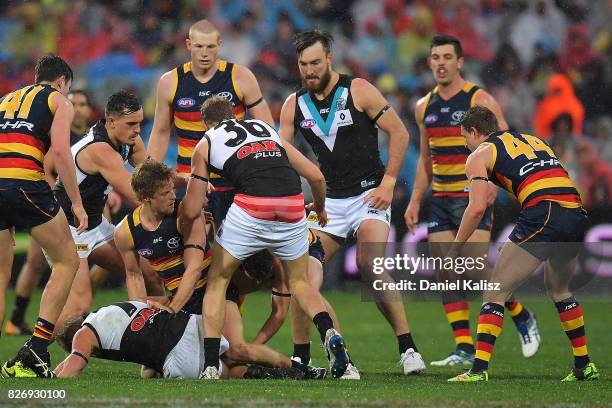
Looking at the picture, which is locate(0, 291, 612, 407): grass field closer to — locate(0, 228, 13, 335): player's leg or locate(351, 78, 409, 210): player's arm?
locate(0, 228, 13, 335): player's leg

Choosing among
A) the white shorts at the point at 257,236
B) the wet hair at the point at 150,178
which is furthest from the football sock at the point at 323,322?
the wet hair at the point at 150,178

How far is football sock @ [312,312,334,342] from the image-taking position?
24.6 ft

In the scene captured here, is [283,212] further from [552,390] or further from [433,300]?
[433,300]

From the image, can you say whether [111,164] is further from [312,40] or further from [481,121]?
[481,121]

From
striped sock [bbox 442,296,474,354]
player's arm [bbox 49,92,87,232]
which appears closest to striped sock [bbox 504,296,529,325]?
striped sock [bbox 442,296,474,354]

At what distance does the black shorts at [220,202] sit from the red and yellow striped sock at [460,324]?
7.47 ft

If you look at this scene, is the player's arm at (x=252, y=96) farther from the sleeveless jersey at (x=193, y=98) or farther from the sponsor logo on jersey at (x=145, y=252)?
the sponsor logo on jersey at (x=145, y=252)

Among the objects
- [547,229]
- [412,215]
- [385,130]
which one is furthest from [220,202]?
[547,229]

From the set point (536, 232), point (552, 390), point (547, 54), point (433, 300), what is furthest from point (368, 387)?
point (547, 54)

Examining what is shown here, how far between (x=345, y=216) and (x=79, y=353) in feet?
8.17

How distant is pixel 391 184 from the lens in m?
8.78

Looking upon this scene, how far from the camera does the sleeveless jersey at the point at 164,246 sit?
319 inches

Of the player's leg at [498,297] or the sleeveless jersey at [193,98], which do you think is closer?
the player's leg at [498,297]

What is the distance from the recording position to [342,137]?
353 inches
